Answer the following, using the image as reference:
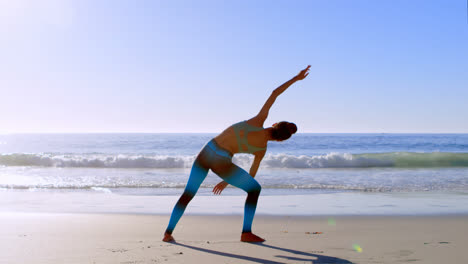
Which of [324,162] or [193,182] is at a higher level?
[193,182]

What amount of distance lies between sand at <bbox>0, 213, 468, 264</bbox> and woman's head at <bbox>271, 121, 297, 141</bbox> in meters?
A: 1.18

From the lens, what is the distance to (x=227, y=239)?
5203 mm

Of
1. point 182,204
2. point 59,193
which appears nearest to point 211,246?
point 182,204

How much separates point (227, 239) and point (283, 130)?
1.68 metres

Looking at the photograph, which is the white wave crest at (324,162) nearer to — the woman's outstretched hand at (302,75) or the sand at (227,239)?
the sand at (227,239)

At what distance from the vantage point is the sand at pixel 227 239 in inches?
163

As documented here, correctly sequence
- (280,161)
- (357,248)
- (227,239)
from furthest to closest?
1. (280,161)
2. (227,239)
3. (357,248)

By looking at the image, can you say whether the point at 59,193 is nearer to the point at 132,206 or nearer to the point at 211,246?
the point at 132,206

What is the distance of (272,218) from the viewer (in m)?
6.70

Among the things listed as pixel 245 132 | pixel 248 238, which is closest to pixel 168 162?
pixel 248 238

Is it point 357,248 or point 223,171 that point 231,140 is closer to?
point 223,171

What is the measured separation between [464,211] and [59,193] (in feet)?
27.3

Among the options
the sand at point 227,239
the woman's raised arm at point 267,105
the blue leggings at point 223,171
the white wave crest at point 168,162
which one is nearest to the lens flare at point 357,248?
the sand at point 227,239

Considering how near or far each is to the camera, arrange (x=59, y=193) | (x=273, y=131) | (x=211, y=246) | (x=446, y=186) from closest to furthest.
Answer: (x=273, y=131)
(x=211, y=246)
(x=59, y=193)
(x=446, y=186)
